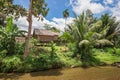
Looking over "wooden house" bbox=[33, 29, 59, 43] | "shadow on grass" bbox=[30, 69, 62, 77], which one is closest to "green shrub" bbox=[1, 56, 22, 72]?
"shadow on grass" bbox=[30, 69, 62, 77]

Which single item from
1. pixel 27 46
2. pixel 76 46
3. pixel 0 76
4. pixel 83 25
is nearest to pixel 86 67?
pixel 76 46

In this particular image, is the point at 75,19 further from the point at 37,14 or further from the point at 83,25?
the point at 37,14

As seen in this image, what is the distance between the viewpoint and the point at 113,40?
2839 cm

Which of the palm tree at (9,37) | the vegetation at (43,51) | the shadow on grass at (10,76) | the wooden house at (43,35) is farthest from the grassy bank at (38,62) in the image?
the wooden house at (43,35)

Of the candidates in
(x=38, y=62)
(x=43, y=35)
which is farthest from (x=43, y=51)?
(x=43, y=35)

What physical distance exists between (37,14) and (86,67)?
6.52 m

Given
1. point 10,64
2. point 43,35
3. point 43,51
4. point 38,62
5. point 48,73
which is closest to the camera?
point 10,64

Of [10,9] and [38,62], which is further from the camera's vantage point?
[10,9]

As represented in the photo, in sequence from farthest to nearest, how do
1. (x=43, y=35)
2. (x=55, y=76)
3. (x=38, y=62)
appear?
1. (x=43, y=35)
2. (x=38, y=62)
3. (x=55, y=76)

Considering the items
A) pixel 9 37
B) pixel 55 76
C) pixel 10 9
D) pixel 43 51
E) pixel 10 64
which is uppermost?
pixel 10 9

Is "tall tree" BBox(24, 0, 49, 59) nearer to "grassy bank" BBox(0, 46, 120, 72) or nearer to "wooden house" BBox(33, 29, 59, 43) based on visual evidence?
"grassy bank" BBox(0, 46, 120, 72)

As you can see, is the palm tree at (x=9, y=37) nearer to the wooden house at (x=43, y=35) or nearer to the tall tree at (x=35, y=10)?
the tall tree at (x=35, y=10)

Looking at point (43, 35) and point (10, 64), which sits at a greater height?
point (43, 35)

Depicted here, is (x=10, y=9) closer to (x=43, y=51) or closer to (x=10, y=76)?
(x=43, y=51)
